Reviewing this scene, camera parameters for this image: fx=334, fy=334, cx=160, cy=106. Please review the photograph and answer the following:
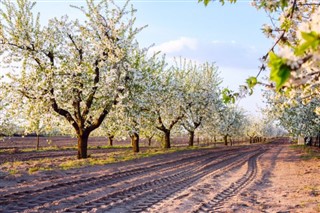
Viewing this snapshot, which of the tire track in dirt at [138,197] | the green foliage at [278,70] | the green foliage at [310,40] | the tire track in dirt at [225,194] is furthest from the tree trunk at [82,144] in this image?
the green foliage at [310,40]

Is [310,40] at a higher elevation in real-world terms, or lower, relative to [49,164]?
higher

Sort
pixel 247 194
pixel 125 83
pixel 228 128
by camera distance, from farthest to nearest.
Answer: pixel 228 128 → pixel 125 83 → pixel 247 194

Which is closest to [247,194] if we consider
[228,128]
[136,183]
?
[136,183]

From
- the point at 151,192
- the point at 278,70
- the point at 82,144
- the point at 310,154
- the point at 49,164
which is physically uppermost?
the point at 278,70

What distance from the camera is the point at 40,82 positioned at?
23.0m

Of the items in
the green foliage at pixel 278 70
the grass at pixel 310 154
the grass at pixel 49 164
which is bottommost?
the grass at pixel 310 154

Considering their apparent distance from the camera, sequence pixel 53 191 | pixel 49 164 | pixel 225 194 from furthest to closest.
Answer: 1. pixel 49 164
2. pixel 225 194
3. pixel 53 191

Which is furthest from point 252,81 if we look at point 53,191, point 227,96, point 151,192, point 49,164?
point 49,164

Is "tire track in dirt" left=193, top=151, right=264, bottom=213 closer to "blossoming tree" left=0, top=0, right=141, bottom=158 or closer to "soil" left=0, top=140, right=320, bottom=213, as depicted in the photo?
"soil" left=0, top=140, right=320, bottom=213

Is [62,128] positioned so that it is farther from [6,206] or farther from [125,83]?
[6,206]

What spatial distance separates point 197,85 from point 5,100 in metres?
31.1

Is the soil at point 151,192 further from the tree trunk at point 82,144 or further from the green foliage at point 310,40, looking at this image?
the green foliage at point 310,40

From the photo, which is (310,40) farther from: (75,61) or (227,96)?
(75,61)

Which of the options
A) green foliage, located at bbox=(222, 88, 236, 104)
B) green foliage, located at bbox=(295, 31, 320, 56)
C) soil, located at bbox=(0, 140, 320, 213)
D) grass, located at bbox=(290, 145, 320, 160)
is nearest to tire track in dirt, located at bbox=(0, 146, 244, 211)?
soil, located at bbox=(0, 140, 320, 213)
